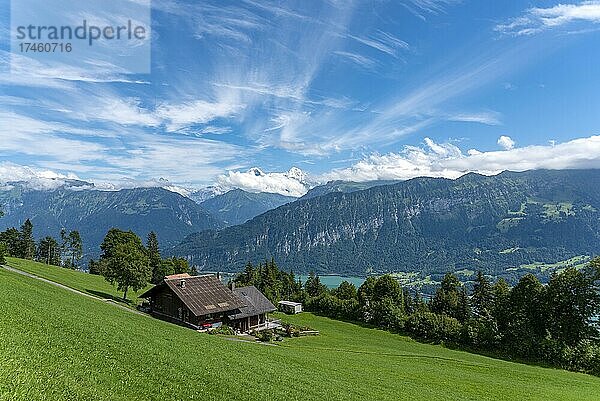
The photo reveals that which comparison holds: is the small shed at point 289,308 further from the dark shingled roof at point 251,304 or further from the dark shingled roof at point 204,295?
the dark shingled roof at point 204,295

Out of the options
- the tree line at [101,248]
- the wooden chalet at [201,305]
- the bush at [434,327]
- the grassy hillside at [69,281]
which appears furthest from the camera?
the tree line at [101,248]

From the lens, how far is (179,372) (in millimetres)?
19781

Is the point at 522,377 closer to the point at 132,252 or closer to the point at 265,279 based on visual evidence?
the point at 132,252

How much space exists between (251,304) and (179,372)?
4048 cm

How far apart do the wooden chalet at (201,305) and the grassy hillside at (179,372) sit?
19325 mm

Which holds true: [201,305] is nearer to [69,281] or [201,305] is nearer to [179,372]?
[69,281]

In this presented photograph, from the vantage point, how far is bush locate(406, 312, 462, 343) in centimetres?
6488

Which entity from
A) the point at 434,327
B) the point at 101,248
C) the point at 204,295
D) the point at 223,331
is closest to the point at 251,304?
the point at 204,295

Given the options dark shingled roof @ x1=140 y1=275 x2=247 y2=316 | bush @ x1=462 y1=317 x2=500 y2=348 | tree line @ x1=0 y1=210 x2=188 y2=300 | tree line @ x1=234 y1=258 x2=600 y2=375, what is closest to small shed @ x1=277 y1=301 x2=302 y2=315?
Result: tree line @ x1=234 y1=258 x2=600 y2=375

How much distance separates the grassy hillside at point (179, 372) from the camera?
50.6 feet

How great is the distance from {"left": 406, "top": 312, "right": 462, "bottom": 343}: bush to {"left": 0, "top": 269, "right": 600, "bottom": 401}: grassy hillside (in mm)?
24296

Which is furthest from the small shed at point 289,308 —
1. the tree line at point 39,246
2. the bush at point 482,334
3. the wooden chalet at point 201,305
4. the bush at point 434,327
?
the tree line at point 39,246

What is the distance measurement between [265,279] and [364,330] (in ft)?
126

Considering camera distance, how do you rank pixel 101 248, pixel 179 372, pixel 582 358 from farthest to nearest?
pixel 101 248 → pixel 582 358 → pixel 179 372
